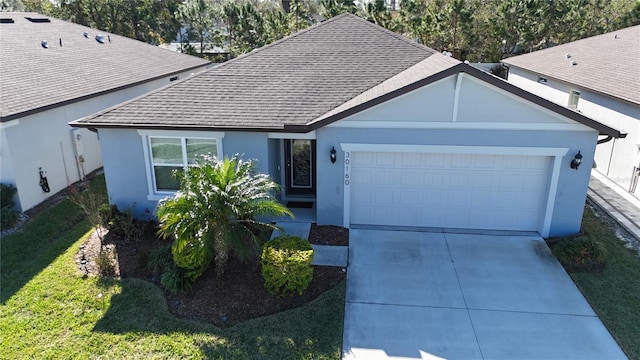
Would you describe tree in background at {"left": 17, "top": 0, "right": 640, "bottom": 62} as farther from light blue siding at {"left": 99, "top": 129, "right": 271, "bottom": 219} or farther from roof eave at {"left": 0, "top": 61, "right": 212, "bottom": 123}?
light blue siding at {"left": 99, "top": 129, "right": 271, "bottom": 219}

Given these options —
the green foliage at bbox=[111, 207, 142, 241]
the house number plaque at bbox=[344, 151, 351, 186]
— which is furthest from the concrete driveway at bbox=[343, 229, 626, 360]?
the green foliage at bbox=[111, 207, 142, 241]

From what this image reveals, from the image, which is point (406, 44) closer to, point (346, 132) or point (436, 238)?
point (346, 132)

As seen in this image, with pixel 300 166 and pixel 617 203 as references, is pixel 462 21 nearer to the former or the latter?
pixel 617 203

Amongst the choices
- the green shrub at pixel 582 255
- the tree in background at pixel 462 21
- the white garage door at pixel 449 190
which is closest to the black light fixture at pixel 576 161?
the white garage door at pixel 449 190

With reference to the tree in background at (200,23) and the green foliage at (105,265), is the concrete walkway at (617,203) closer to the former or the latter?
the green foliage at (105,265)

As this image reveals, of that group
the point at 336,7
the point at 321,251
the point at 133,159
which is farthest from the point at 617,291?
the point at 336,7
